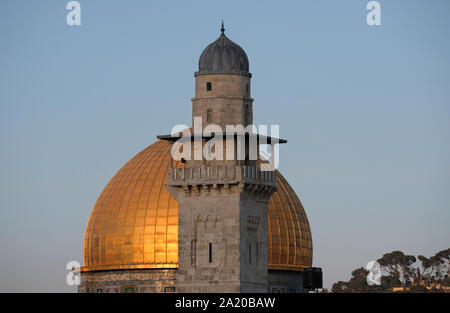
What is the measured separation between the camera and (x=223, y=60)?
81.8 metres

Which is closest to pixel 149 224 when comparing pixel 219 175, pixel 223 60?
pixel 219 175

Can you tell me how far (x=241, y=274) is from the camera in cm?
7962

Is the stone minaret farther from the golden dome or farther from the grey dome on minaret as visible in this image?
the golden dome

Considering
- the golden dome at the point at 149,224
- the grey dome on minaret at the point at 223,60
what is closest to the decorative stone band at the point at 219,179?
the grey dome on minaret at the point at 223,60

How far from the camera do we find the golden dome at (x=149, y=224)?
95.0m

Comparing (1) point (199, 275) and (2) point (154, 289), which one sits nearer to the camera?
(1) point (199, 275)

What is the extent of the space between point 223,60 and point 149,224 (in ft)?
55.0

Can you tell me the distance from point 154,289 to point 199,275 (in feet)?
50.1

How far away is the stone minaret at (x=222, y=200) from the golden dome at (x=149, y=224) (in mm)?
12826

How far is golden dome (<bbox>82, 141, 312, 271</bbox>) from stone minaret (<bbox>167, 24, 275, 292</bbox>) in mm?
12826

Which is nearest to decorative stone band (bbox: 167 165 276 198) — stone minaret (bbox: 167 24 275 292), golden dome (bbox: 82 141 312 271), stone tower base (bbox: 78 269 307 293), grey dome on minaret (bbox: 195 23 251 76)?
stone minaret (bbox: 167 24 275 292)

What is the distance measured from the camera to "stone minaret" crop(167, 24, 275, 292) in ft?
262
